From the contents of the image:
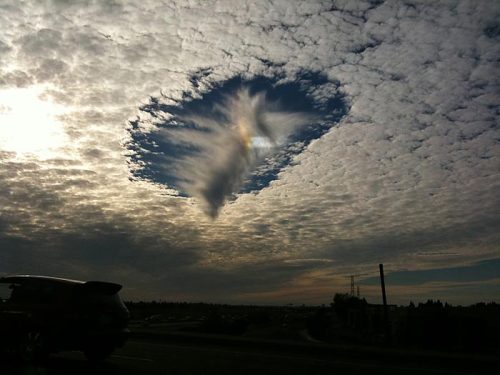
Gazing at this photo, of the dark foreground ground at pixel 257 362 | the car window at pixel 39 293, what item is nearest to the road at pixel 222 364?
the dark foreground ground at pixel 257 362

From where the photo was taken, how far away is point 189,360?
40.8 feet

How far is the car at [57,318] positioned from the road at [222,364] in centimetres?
43

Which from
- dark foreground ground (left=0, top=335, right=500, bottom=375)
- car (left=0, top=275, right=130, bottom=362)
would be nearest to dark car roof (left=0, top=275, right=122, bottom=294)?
car (left=0, top=275, right=130, bottom=362)

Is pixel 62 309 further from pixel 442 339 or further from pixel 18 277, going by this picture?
pixel 442 339

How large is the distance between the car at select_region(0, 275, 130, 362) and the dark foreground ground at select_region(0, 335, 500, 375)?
425 millimetres

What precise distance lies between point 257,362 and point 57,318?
15.7 feet

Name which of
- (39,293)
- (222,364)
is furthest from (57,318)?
(222,364)

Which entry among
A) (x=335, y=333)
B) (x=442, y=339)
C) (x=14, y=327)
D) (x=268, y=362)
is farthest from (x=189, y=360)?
(x=335, y=333)

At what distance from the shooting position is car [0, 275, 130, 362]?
10961 mm

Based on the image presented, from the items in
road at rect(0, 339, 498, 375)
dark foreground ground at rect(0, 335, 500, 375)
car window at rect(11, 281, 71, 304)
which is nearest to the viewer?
road at rect(0, 339, 498, 375)

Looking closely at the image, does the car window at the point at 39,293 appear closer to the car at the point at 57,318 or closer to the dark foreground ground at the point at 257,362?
the car at the point at 57,318

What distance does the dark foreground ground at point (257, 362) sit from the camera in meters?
10.8

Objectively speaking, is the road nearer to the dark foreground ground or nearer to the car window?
the dark foreground ground

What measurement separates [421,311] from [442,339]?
2.14 meters
